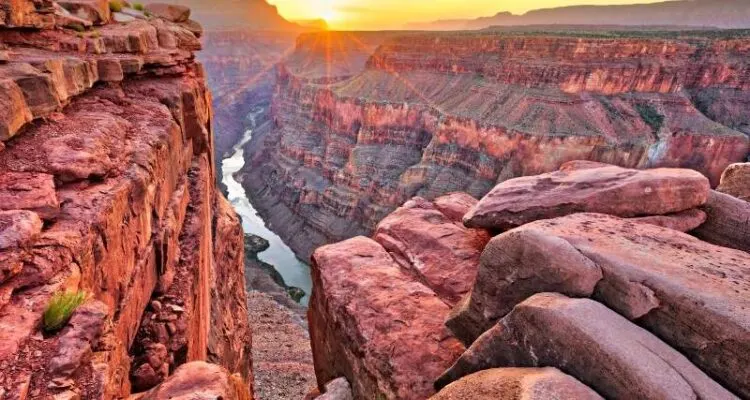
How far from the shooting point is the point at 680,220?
794 centimetres

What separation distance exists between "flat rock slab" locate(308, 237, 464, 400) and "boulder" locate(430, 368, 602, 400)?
163 centimetres

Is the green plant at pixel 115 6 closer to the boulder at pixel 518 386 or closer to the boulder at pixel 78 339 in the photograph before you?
the boulder at pixel 78 339

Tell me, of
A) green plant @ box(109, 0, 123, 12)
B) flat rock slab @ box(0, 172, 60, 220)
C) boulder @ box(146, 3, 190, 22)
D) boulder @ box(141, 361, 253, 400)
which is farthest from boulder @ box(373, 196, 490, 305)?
boulder @ box(146, 3, 190, 22)

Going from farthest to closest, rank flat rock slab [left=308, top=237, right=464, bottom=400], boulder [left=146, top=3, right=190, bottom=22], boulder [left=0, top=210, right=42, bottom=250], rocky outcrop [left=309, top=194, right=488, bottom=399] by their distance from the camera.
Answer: boulder [left=146, top=3, right=190, bottom=22]
rocky outcrop [left=309, top=194, right=488, bottom=399]
flat rock slab [left=308, top=237, right=464, bottom=400]
boulder [left=0, top=210, right=42, bottom=250]

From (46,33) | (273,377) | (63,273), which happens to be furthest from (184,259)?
(273,377)

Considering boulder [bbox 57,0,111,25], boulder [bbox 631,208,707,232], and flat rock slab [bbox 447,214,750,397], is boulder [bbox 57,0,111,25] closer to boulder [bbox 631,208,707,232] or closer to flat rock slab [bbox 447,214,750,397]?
flat rock slab [bbox 447,214,750,397]

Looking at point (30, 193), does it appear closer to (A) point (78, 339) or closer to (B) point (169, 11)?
(A) point (78, 339)

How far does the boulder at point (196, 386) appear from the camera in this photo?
15.5ft

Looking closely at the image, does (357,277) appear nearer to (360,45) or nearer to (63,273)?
(63,273)

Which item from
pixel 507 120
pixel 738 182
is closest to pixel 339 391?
pixel 738 182

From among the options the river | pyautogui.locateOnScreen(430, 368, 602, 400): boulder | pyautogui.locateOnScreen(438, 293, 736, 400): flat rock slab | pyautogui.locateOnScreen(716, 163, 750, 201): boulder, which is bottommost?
the river

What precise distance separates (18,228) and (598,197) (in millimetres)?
8867

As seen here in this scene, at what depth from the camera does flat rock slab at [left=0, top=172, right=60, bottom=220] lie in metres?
5.00

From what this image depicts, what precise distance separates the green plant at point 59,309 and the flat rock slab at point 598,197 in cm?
682
